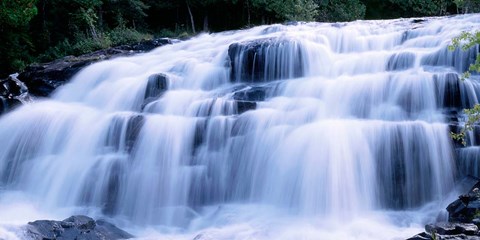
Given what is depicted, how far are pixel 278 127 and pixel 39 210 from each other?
576 centimetres

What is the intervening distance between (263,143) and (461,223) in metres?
4.86

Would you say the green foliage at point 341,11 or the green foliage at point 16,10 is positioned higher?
the green foliage at point 341,11

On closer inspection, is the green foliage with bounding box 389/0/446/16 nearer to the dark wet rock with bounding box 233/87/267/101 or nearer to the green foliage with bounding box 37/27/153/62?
the green foliage with bounding box 37/27/153/62

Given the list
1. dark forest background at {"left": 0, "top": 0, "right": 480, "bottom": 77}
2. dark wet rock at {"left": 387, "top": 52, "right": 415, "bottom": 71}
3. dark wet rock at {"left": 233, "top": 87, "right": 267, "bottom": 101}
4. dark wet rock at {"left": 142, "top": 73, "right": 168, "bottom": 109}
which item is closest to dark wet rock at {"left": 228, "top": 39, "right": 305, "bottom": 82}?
dark wet rock at {"left": 233, "top": 87, "right": 267, "bottom": 101}

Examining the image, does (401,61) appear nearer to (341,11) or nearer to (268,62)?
(268,62)

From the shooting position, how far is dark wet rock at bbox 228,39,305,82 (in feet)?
Result: 50.0

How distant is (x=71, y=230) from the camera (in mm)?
8602

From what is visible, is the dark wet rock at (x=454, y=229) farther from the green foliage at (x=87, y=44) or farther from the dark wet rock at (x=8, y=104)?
the green foliage at (x=87, y=44)

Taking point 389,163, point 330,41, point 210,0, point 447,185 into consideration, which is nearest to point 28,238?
point 389,163

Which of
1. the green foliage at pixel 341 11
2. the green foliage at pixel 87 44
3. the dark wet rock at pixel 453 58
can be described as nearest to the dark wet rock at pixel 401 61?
the dark wet rock at pixel 453 58

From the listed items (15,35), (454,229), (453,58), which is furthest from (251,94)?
(15,35)

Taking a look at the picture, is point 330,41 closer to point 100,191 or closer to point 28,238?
point 100,191

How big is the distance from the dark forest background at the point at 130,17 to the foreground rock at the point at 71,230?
52.6 ft

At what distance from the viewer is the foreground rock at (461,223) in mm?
6844
